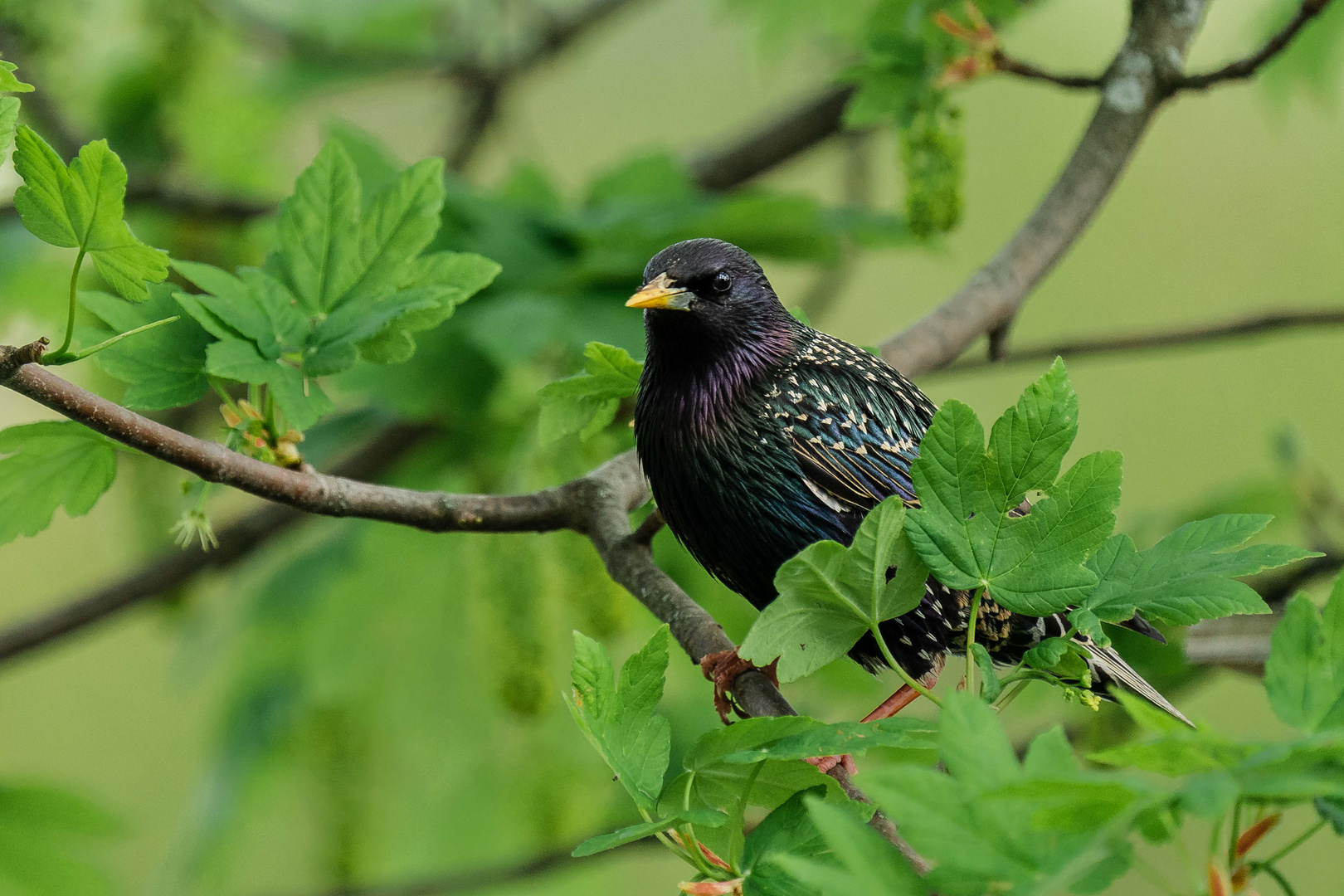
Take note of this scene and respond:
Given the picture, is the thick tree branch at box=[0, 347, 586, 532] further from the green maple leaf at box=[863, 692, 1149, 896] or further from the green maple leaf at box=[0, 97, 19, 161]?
the green maple leaf at box=[863, 692, 1149, 896]

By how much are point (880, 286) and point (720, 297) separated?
4.14 meters

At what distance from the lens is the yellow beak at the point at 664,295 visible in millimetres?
1189

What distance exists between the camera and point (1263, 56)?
4.74 feet

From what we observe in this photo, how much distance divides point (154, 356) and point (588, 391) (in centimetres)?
40

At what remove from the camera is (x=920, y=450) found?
0.83 meters

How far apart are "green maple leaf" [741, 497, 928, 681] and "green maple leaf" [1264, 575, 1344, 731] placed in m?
0.23

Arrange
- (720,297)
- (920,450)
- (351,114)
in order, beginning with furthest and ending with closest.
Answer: (351,114) < (720,297) < (920,450)

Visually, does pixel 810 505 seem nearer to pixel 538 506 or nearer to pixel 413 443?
pixel 538 506

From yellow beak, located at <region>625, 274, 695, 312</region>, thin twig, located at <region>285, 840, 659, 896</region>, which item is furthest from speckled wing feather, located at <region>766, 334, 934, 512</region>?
thin twig, located at <region>285, 840, 659, 896</region>

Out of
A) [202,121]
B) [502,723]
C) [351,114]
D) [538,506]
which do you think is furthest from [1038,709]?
[351,114]

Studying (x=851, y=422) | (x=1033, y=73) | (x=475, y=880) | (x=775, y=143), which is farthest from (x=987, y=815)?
(x=775, y=143)

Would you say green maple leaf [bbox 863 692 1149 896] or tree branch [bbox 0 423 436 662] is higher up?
green maple leaf [bbox 863 692 1149 896]

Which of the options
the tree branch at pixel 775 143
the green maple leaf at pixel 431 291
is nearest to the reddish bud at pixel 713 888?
the green maple leaf at pixel 431 291

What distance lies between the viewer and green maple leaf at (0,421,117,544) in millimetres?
1092
